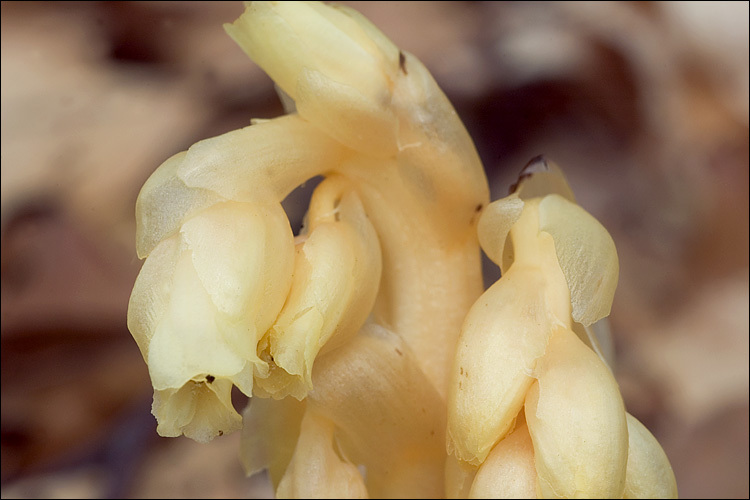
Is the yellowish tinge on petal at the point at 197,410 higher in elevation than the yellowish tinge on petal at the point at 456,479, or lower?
higher

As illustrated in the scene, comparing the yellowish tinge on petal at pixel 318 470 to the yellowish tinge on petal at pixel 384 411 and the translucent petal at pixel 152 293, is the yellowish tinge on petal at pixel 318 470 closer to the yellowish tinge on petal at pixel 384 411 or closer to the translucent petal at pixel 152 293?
the yellowish tinge on petal at pixel 384 411

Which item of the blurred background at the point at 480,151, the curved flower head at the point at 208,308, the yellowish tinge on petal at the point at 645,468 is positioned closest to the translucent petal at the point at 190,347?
the curved flower head at the point at 208,308

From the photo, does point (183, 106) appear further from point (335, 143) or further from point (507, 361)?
point (507, 361)

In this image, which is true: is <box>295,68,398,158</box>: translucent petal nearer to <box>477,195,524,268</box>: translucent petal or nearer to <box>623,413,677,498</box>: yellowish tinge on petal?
<box>477,195,524,268</box>: translucent petal

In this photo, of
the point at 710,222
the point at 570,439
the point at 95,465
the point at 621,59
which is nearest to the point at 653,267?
the point at 710,222

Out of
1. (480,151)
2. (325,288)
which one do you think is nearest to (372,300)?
(325,288)

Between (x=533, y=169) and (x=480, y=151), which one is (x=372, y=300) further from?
(x=480, y=151)

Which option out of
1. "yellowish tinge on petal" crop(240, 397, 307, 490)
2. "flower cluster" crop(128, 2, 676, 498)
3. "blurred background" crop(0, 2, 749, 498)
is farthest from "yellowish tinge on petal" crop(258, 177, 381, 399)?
"blurred background" crop(0, 2, 749, 498)
